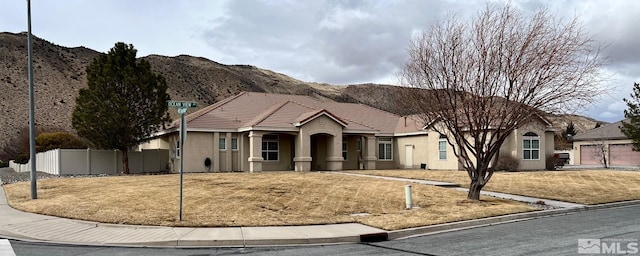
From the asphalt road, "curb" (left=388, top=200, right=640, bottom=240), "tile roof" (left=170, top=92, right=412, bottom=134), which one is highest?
"tile roof" (left=170, top=92, right=412, bottom=134)

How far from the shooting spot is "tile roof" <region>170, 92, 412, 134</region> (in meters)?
32.9

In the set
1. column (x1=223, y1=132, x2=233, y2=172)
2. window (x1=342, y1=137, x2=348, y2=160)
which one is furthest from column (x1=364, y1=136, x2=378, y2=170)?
column (x1=223, y1=132, x2=233, y2=172)

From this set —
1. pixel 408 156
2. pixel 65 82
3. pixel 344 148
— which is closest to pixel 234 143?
pixel 344 148

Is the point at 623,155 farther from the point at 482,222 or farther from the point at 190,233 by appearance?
the point at 190,233

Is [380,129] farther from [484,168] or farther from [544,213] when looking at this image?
[544,213]

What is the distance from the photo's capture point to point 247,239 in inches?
413

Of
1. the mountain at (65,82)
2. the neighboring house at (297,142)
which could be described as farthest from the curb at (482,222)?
the mountain at (65,82)

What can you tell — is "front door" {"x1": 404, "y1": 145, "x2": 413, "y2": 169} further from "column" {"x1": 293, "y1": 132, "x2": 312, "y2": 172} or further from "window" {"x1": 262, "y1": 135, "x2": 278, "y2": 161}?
"window" {"x1": 262, "y1": 135, "x2": 278, "y2": 161}

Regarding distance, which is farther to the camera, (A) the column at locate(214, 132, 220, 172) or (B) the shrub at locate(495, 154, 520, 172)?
(A) the column at locate(214, 132, 220, 172)

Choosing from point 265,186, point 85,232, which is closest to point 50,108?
point 265,186

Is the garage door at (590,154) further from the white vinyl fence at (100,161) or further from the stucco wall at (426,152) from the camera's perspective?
the white vinyl fence at (100,161)

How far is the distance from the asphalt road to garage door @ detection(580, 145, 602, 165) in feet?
139

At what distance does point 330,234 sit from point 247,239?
1.89 m

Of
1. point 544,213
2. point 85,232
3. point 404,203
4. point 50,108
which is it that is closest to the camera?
point 85,232
